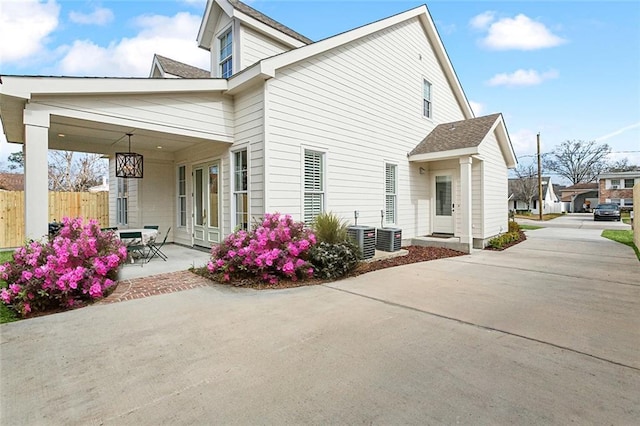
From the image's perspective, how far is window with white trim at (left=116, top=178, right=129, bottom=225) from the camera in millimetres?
11580

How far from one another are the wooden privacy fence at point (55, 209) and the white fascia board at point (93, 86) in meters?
7.91

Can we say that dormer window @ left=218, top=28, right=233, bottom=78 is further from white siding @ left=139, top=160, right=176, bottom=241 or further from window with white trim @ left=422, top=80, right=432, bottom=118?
window with white trim @ left=422, top=80, right=432, bottom=118

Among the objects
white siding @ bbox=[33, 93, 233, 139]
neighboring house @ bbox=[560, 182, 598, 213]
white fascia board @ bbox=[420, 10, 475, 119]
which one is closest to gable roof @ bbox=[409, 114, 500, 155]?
white fascia board @ bbox=[420, 10, 475, 119]

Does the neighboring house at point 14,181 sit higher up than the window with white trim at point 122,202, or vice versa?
the neighboring house at point 14,181

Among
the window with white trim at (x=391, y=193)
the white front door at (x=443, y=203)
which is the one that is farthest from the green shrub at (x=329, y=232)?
the white front door at (x=443, y=203)

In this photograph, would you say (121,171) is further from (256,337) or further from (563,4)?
(563,4)

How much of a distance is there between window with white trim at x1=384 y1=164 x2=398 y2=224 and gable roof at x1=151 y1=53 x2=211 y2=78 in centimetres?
766

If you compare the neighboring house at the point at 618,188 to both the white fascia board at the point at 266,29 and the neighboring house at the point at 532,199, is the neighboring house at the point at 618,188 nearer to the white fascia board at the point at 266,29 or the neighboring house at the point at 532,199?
the neighboring house at the point at 532,199

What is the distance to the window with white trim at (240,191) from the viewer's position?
308 inches

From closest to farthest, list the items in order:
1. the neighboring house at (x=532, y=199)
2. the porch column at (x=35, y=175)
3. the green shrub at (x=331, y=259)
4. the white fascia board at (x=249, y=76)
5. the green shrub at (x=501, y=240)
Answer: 1. the porch column at (x=35, y=175)
2. the green shrub at (x=331, y=259)
3. the white fascia board at (x=249, y=76)
4. the green shrub at (x=501, y=240)
5. the neighboring house at (x=532, y=199)

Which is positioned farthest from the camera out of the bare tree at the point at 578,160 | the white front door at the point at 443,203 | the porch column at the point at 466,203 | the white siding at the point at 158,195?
the bare tree at the point at 578,160

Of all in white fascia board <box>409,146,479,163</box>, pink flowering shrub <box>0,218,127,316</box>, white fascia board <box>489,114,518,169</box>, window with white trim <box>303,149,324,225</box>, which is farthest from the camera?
white fascia board <box>489,114,518,169</box>

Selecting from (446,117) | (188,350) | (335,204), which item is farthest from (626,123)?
(188,350)

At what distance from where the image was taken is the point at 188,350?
319 centimetres
